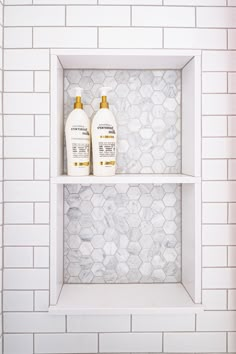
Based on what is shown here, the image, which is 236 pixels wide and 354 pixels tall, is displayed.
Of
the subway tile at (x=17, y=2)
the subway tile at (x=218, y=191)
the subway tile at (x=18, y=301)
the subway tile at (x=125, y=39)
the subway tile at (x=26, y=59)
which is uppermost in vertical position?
the subway tile at (x=17, y=2)

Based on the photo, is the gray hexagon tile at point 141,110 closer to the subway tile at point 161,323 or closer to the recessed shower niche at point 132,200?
the recessed shower niche at point 132,200

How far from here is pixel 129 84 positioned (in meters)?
1.32

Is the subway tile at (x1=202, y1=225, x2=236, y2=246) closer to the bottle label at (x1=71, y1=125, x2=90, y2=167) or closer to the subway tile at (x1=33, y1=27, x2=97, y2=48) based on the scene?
the bottle label at (x1=71, y1=125, x2=90, y2=167)

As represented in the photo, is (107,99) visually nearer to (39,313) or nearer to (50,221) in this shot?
(50,221)

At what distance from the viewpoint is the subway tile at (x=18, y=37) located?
3.74ft

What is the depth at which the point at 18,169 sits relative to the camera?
1150 mm

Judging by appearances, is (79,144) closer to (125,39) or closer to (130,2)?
(125,39)

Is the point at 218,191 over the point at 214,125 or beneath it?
beneath

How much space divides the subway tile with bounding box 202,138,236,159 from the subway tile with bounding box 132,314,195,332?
0.55 metres

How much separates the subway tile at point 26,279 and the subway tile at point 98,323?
15 cm

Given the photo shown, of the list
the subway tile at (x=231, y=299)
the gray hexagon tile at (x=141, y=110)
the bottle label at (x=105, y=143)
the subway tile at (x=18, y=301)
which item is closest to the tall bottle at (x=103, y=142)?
the bottle label at (x=105, y=143)

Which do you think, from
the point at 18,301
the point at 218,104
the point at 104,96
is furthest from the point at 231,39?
the point at 18,301

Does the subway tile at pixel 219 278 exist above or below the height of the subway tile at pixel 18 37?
below

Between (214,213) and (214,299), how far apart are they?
291mm
